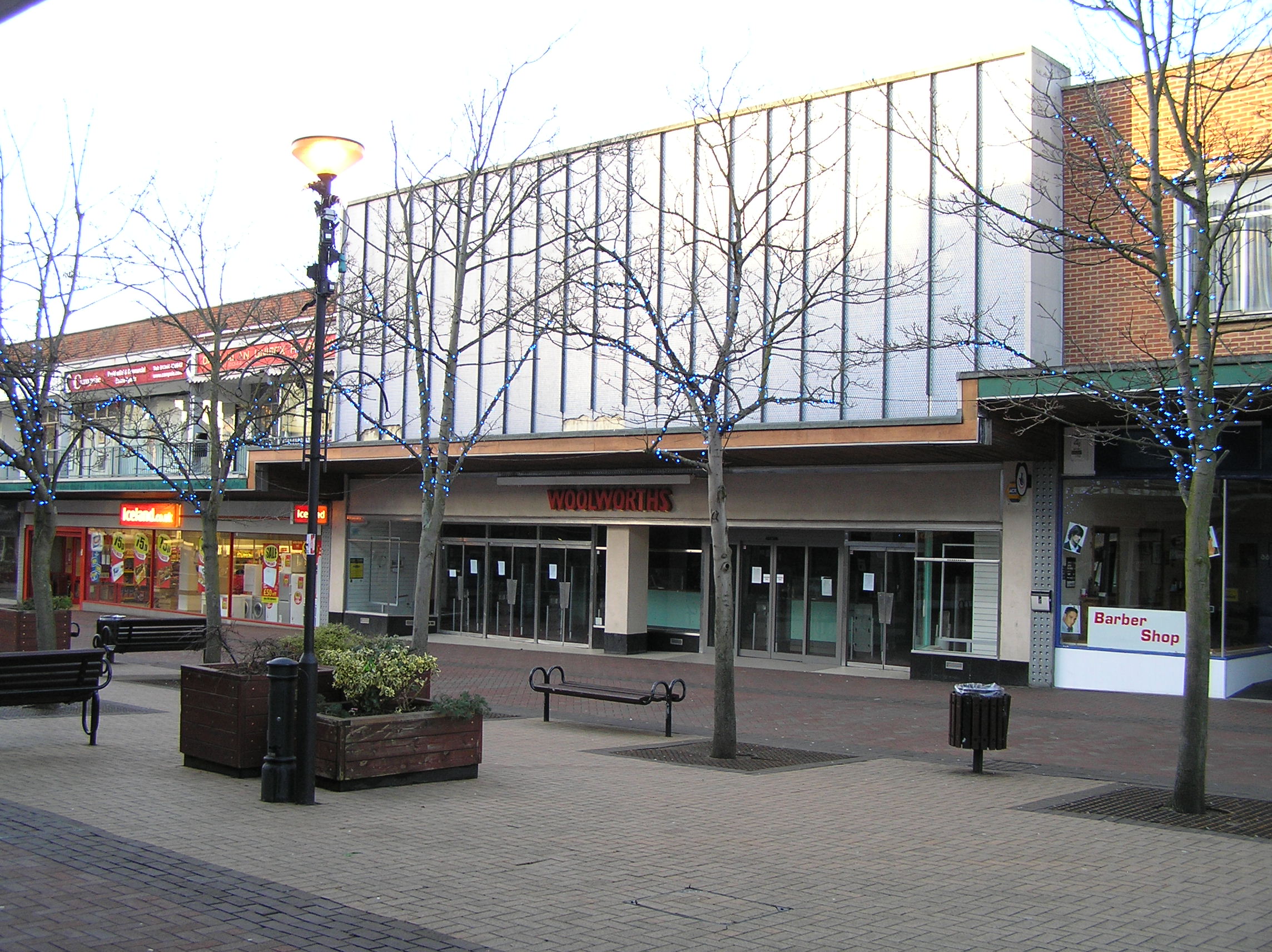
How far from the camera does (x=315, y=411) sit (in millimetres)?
8727

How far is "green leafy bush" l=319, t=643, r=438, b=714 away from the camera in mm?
9445

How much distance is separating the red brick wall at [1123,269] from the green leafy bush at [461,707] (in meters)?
10.4

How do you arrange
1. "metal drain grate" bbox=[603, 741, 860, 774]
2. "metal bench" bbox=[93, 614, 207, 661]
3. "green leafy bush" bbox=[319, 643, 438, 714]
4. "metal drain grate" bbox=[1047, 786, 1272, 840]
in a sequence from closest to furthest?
1. "metal drain grate" bbox=[1047, 786, 1272, 840]
2. "green leafy bush" bbox=[319, 643, 438, 714]
3. "metal drain grate" bbox=[603, 741, 860, 774]
4. "metal bench" bbox=[93, 614, 207, 661]

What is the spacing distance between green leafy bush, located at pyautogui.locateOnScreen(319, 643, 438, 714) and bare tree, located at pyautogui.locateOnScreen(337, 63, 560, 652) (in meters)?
3.51

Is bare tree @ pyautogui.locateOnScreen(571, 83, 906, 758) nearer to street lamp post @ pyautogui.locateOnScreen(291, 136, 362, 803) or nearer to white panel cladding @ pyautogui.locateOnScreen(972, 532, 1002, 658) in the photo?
white panel cladding @ pyautogui.locateOnScreen(972, 532, 1002, 658)

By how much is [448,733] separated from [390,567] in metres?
20.0

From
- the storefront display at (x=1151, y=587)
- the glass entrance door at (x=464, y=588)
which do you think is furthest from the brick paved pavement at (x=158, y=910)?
the glass entrance door at (x=464, y=588)

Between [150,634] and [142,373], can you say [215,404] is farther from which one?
[142,373]

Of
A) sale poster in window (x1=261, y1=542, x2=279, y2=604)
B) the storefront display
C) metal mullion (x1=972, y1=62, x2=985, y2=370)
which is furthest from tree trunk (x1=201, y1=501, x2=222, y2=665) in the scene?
sale poster in window (x1=261, y1=542, x2=279, y2=604)

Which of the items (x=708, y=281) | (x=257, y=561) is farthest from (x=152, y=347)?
(x=708, y=281)

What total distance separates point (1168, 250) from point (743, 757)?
985 cm

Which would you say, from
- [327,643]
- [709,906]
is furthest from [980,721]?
[327,643]

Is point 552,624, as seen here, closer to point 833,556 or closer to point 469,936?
point 833,556

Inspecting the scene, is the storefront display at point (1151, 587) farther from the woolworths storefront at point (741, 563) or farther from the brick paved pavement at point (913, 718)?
the woolworths storefront at point (741, 563)
